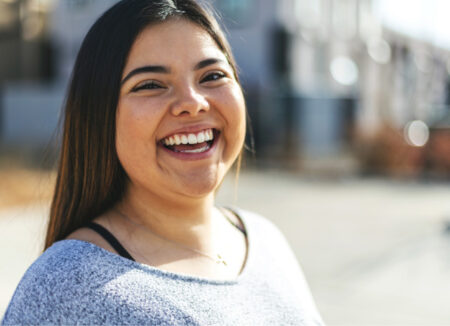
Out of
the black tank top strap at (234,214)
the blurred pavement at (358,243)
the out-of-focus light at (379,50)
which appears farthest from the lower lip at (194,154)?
the out-of-focus light at (379,50)

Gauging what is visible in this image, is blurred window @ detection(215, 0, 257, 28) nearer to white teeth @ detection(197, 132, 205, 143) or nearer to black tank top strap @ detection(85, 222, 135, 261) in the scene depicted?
white teeth @ detection(197, 132, 205, 143)

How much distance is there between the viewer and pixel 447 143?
11156mm

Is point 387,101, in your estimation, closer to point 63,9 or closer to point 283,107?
point 283,107

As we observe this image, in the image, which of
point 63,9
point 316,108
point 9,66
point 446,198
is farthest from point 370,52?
point 9,66

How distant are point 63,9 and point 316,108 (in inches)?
456

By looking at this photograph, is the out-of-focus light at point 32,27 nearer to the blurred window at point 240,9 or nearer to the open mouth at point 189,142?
the blurred window at point 240,9

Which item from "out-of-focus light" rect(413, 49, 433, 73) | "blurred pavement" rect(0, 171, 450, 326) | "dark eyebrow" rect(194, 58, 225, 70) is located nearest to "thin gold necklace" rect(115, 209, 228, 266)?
"dark eyebrow" rect(194, 58, 225, 70)

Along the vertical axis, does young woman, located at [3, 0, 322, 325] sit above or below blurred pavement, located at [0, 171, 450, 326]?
above

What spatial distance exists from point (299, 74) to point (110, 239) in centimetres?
1660

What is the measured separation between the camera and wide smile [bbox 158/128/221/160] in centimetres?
139

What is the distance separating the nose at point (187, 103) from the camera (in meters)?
1.34

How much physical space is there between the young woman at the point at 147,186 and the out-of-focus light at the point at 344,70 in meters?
17.7

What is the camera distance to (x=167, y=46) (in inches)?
52.9

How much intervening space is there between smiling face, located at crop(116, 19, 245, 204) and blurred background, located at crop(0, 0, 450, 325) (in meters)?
0.49
